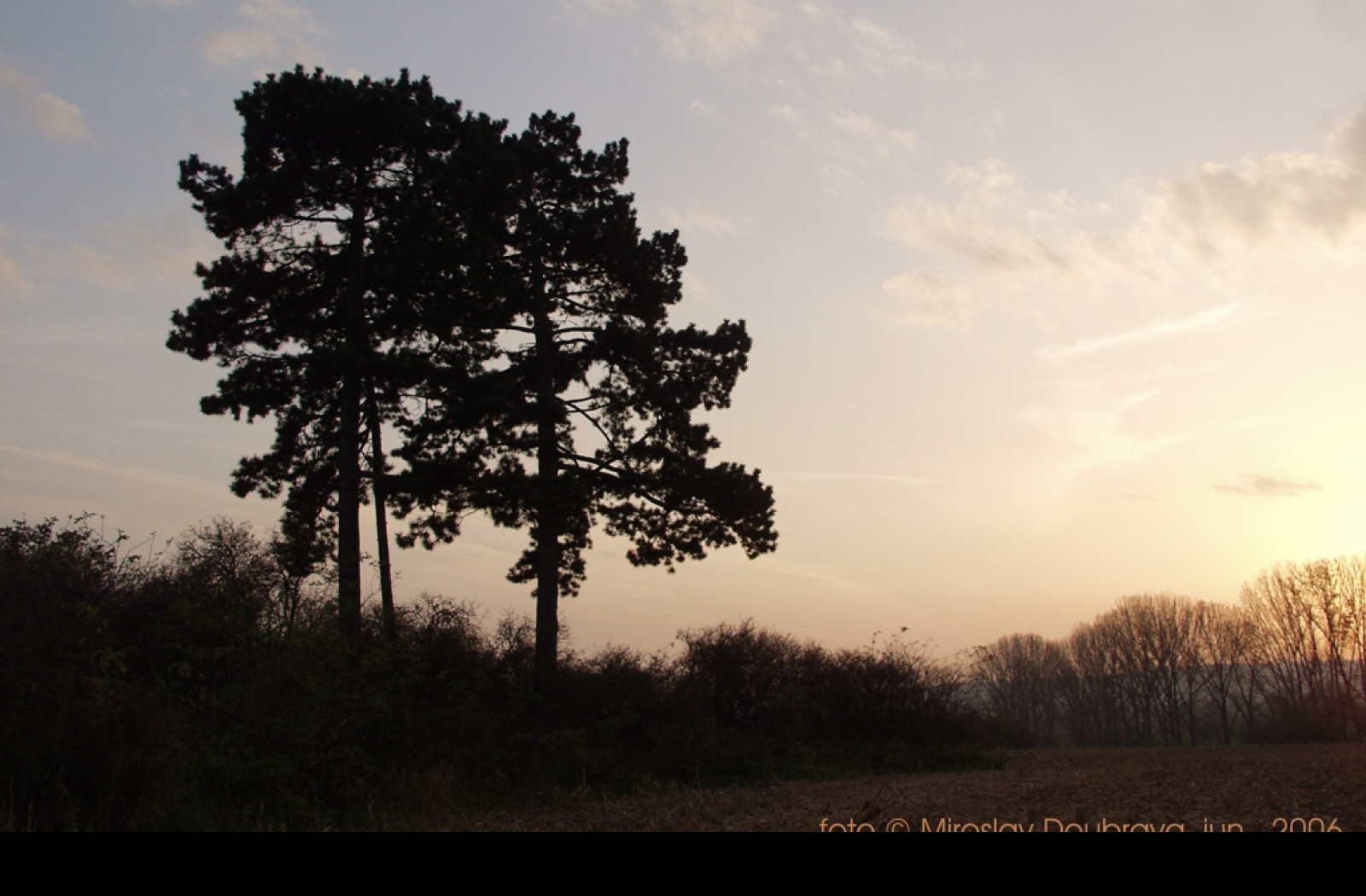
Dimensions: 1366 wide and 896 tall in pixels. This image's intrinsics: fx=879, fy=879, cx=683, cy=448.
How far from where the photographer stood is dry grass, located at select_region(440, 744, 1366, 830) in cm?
1062

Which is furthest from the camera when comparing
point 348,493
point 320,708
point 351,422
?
point 351,422

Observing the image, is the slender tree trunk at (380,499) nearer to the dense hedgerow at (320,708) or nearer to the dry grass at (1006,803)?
the dense hedgerow at (320,708)

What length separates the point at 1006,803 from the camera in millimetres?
12516

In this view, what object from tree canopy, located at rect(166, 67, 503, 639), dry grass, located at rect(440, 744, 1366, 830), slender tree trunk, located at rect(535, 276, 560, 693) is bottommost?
dry grass, located at rect(440, 744, 1366, 830)

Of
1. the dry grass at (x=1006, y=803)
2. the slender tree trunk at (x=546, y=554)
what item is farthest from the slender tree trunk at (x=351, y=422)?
the dry grass at (x=1006, y=803)

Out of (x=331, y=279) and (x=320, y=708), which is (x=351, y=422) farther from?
(x=320, y=708)

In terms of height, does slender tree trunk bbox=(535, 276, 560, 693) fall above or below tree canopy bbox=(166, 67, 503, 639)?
below

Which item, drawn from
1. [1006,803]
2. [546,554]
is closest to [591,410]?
[546,554]

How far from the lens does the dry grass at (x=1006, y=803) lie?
10.6 m

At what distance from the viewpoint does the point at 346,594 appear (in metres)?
20.9

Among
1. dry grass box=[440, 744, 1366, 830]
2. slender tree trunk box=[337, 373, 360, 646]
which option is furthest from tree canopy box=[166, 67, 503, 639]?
dry grass box=[440, 744, 1366, 830]

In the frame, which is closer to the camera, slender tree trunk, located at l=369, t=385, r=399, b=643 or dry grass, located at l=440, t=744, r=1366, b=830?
dry grass, located at l=440, t=744, r=1366, b=830

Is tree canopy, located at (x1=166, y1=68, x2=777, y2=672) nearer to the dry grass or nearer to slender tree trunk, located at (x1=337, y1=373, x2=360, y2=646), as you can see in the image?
slender tree trunk, located at (x1=337, y1=373, x2=360, y2=646)
